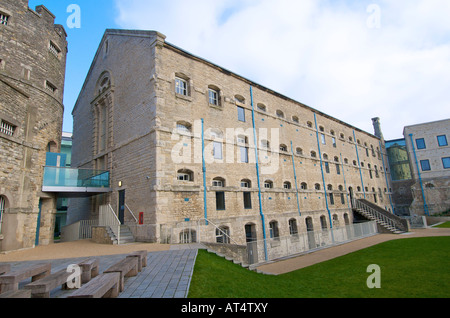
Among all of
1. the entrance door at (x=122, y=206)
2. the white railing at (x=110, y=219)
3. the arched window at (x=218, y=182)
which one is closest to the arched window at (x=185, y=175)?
the arched window at (x=218, y=182)

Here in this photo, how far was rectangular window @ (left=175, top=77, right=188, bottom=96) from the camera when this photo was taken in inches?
577

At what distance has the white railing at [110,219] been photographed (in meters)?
12.3

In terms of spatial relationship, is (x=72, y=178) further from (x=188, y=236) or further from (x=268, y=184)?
(x=268, y=184)

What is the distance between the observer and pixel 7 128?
11.4 meters

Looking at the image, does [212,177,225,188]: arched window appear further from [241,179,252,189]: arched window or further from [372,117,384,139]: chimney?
[372,117,384,139]: chimney

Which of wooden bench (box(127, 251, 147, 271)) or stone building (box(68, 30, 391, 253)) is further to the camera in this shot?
stone building (box(68, 30, 391, 253))

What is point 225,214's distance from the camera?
47.4ft

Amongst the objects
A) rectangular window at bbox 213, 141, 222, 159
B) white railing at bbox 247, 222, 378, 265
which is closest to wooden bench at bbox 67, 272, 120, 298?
white railing at bbox 247, 222, 378, 265

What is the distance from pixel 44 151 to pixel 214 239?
10.8 metres

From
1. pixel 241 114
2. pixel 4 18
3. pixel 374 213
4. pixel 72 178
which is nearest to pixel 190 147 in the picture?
pixel 241 114

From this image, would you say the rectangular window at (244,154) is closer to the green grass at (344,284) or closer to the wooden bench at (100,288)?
the green grass at (344,284)

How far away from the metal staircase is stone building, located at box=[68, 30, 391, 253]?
3.25m

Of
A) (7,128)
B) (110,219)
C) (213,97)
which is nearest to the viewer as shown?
(7,128)

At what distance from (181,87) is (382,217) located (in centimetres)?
2198
